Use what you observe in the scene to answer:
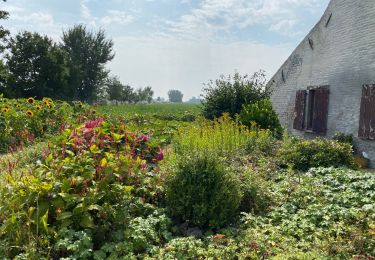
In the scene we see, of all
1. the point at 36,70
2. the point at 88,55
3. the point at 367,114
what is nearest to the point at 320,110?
the point at 367,114

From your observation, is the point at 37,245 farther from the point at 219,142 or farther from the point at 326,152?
the point at 326,152

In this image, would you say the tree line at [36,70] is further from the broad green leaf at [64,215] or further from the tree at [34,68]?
the broad green leaf at [64,215]

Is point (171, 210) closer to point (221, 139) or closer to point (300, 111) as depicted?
point (221, 139)

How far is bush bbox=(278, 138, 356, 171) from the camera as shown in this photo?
6527mm

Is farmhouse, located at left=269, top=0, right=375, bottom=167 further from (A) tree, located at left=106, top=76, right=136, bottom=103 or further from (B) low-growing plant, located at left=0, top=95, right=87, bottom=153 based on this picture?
(A) tree, located at left=106, top=76, right=136, bottom=103

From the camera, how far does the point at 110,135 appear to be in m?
5.59

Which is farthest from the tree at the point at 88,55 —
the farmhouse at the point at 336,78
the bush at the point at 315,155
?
the bush at the point at 315,155

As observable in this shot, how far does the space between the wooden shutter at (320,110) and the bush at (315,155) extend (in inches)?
172

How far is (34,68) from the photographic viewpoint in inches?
1071

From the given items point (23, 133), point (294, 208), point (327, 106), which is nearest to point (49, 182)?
point (294, 208)

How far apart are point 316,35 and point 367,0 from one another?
2.48 m

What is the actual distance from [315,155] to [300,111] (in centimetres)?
612

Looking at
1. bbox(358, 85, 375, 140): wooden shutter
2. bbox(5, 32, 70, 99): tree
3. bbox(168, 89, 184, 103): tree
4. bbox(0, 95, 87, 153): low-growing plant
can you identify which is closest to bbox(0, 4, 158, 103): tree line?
bbox(5, 32, 70, 99): tree

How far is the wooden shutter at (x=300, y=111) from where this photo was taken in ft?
40.2
